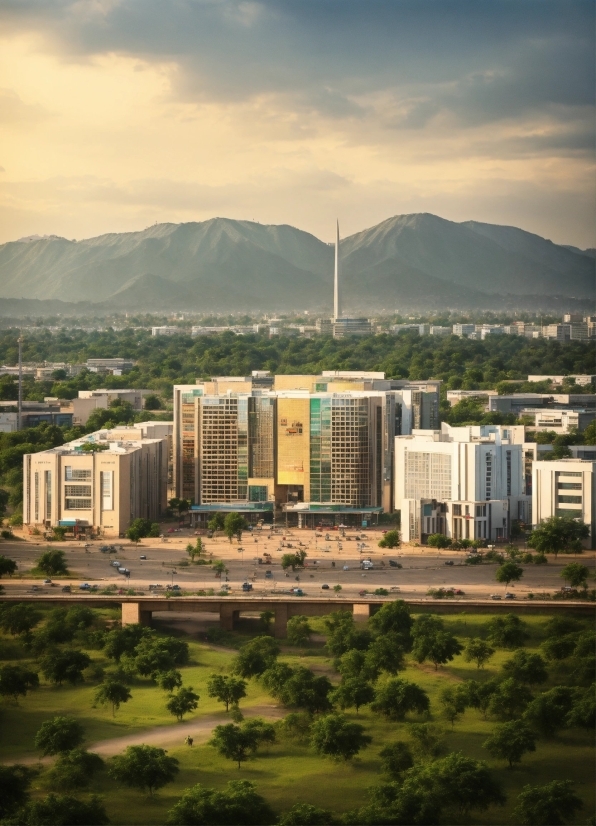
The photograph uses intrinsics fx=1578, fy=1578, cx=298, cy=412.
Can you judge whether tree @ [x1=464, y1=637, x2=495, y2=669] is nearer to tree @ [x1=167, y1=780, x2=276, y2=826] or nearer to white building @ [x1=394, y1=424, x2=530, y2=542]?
tree @ [x1=167, y1=780, x2=276, y2=826]

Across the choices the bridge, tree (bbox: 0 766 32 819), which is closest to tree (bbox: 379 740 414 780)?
tree (bbox: 0 766 32 819)

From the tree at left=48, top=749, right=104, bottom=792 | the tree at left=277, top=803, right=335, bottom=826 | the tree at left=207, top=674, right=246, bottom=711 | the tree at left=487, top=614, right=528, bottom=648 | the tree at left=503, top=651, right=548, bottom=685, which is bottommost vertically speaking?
the tree at left=277, top=803, right=335, bottom=826

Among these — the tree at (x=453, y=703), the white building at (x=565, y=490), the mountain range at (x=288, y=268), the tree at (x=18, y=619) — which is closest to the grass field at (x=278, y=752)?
the tree at (x=453, y=703)

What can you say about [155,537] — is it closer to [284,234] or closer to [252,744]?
[252,744]

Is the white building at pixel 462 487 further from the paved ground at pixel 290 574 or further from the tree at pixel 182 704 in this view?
the tree at pixel 182 704

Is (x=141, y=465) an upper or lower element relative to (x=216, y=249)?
lower

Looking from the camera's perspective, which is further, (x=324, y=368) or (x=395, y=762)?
(x=324, y=368)

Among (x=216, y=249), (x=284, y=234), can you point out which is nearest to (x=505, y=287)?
(x=284, y=234)
